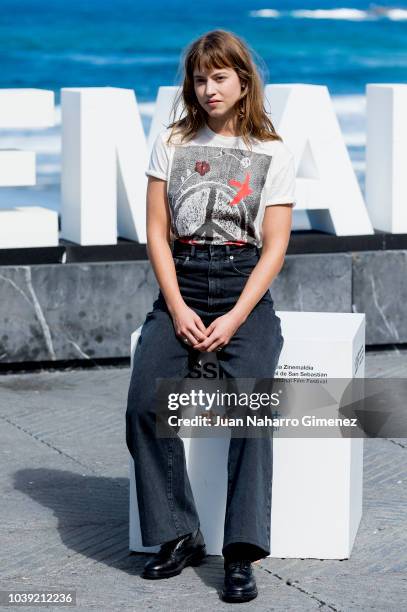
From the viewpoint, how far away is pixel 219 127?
4.86 meters

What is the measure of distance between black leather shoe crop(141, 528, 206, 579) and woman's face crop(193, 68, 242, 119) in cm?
153

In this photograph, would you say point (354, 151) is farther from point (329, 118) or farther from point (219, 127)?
point (219, 127)

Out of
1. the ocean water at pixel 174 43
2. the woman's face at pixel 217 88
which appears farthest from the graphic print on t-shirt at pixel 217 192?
the ocean water at pixel 174 43

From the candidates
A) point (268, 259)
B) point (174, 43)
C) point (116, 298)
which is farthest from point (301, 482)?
point (174, 43)

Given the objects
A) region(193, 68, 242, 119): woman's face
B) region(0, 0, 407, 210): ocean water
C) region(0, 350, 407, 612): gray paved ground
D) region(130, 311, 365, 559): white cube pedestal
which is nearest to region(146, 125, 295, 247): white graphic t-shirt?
region(193, 68, 242, 119): woman's face

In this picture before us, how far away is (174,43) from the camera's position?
1741 inches

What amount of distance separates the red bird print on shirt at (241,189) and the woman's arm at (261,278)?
0.11 metres

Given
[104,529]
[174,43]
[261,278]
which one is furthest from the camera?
[174,43]

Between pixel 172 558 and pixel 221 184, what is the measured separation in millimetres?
1345

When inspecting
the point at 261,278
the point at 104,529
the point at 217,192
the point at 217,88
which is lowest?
the point at 104,529

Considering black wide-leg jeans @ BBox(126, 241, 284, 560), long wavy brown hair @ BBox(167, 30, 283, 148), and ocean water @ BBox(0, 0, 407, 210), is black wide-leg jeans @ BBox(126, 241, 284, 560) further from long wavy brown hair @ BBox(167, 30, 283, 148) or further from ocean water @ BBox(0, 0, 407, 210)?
ocean water @ BBox(0, 0, 407, 210)

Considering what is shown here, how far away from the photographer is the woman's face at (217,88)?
4.73m

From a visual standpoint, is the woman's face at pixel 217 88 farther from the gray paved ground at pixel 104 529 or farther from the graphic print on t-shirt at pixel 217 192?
the gray paved ground at pixel 104 529

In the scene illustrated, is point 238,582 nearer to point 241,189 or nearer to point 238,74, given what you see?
point 241,189
